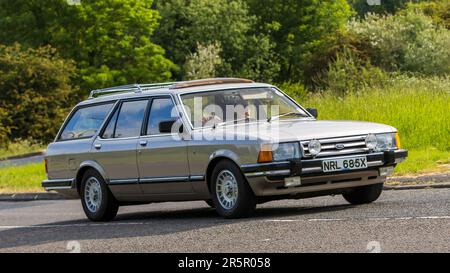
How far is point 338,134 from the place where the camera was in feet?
43.9

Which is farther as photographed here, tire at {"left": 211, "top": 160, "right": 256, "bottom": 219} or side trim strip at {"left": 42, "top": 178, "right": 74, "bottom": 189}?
side trim strip at {"left": 42, "top": 178, "right": 74, "bottom": 189}

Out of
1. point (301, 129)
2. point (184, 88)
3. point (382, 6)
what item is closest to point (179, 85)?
point (184, 88)

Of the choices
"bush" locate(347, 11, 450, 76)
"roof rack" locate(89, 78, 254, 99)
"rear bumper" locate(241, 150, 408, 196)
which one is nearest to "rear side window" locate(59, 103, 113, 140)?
"roof rack" locate(89, 78, 254, 99)

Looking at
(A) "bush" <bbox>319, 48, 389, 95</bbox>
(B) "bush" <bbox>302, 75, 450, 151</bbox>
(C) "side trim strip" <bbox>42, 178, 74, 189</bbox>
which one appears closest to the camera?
(C) "side trim strip" <bbox>42, 178, 74, 189</bbox>

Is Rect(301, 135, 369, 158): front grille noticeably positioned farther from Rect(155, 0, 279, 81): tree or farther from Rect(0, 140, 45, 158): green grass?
Rect(155, 0, 279, 81): tree

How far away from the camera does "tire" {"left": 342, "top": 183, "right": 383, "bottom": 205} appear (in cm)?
1439

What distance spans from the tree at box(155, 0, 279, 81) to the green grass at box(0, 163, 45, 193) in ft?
155

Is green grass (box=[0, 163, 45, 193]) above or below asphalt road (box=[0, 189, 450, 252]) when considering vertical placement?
below

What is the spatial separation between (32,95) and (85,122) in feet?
135

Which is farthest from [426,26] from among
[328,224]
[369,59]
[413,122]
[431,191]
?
[328,224]
